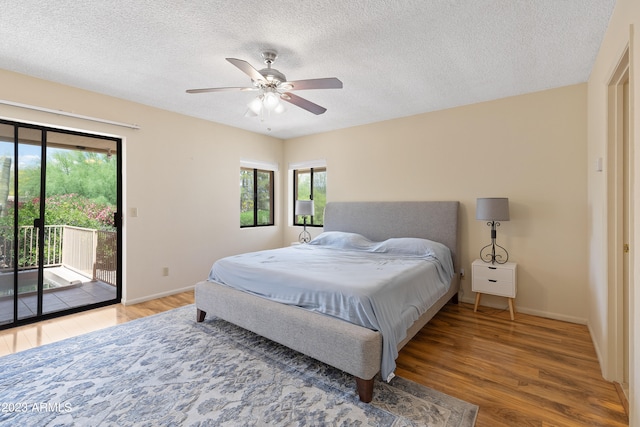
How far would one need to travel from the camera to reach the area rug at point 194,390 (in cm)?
172

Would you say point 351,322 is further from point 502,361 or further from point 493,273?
point 493,273

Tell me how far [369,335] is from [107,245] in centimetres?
368

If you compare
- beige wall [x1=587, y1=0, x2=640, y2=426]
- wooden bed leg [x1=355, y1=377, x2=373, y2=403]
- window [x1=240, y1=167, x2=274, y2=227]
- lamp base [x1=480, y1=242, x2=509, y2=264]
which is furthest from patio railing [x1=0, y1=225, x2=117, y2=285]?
beige wall [x1=587, y1=0, x2=640, y2=426]

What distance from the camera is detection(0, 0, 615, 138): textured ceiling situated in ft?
6.40

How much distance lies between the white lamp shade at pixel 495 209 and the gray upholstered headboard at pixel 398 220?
17.4 inches

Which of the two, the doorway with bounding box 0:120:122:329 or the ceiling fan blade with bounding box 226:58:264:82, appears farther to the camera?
the doorway with bounding box 0:120:122:329

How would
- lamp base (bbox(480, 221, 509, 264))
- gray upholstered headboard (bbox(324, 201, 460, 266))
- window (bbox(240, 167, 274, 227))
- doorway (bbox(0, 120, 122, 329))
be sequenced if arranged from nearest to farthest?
doorway (bbox(0, 120, 122, 329)), lamp base (bbox(480, 221, 509, 264)), gray upholstered headboard (bbox(324, 201, 460, 266)), window (bbox(240, 167, 274, 227))

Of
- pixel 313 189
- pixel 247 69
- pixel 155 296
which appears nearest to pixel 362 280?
pixel 247 69

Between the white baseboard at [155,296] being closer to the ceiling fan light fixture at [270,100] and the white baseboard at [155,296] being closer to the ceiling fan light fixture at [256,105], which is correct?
the ceiling fan light fixture at [256,105]

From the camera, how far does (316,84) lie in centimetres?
229

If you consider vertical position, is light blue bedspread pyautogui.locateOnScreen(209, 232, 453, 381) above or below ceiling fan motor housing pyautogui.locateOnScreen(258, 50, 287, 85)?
below

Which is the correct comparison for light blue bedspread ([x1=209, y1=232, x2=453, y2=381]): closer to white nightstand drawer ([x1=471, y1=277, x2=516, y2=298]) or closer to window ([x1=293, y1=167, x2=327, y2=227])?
white nightstand drawer ([x1=471, y1=277, x2=516, y2=298])

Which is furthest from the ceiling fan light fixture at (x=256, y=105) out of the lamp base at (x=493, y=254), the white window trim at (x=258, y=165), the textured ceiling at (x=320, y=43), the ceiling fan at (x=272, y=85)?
the lamp base at (x=493, y=254)

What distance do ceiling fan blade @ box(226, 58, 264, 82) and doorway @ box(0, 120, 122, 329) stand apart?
2.57m
